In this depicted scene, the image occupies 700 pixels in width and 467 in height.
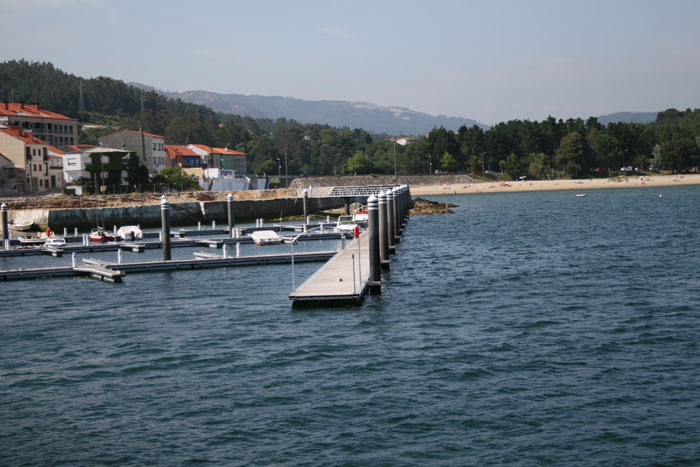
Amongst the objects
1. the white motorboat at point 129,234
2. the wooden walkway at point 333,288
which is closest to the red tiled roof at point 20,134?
the white motorboat at point 129,234

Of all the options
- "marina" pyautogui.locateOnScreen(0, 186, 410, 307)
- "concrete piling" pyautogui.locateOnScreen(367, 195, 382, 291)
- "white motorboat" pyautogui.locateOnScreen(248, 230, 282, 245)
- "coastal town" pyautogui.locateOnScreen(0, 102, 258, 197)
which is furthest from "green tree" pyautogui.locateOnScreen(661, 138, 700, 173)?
"concrete piling" pyautogui.locateOnScreen(367, 195, 382, 291)

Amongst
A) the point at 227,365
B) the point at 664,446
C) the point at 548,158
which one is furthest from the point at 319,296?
the point at 548,158

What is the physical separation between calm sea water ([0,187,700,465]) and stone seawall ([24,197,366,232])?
44.6 meters

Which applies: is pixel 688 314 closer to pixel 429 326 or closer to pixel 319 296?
pixel 429 326

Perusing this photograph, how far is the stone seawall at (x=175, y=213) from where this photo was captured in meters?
80.4

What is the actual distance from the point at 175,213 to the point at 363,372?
228ft

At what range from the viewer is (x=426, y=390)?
61.6 feet

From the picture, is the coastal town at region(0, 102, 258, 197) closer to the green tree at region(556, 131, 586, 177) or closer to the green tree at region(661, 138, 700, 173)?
the green tree at region(556, 131, 586, 177)

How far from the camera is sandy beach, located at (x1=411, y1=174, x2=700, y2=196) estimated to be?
174 m

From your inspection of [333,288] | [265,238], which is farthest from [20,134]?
[333,288]

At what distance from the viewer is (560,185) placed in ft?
580

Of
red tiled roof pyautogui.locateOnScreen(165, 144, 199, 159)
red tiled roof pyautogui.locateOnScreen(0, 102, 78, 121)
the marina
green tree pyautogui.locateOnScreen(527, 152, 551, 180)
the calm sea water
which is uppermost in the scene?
red tiled roof pyautogui.locateOnScreen(0, 102, 78, 121)

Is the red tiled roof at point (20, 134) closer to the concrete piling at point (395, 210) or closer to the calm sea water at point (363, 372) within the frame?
the concrete piling at point (395, 210)

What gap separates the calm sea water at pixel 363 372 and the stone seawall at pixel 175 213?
44.6 metres
